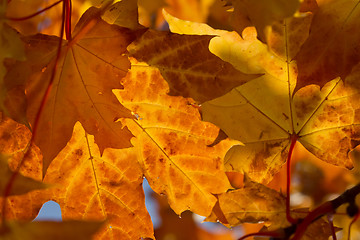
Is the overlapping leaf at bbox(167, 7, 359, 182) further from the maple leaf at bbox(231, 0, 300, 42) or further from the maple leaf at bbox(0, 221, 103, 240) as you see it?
the maple leaf at bbox(0, 221, 103, 240)

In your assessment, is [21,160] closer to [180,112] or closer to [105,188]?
[105,188]

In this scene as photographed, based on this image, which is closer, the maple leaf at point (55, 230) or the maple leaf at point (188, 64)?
the maple leaf at point (55, 230)

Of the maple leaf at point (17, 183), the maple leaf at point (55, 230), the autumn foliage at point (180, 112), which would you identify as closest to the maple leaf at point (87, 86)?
the autumn foliage at point (180, 112)

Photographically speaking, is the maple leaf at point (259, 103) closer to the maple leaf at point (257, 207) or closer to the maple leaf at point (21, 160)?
the maple leaf at point (257, 207)

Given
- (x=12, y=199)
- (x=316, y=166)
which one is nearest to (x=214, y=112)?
(x=12, y=199)

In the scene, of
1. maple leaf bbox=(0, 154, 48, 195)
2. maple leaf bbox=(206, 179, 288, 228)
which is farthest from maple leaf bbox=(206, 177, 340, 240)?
maple leaf bbox=(0, 154, 48, 195)

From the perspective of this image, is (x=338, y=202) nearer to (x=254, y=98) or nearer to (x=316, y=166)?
(x=254, y=98)

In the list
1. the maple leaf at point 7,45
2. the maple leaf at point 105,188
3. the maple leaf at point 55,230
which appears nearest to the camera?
the maple leaf at point 55,230
